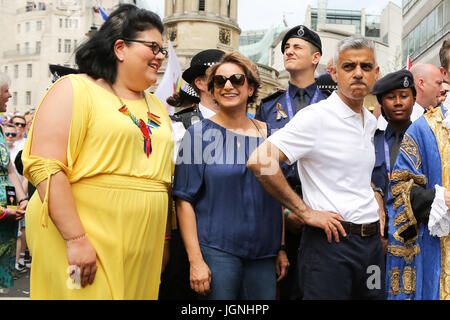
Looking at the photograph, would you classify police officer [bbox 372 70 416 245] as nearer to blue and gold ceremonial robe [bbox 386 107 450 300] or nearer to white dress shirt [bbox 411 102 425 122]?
white dress shirt [bbox 411 102 425 122]

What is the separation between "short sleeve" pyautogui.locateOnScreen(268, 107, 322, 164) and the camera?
3172 millimetres

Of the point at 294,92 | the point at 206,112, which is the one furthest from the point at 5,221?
the point at 294,92

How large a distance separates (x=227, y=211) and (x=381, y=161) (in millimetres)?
1891

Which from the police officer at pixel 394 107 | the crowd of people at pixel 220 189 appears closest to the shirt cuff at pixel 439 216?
the crowd of people at pixel 220 189

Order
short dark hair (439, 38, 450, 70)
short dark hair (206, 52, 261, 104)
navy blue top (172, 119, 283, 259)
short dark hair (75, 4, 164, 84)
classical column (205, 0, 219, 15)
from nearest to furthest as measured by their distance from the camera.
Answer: short dark hair (75, 4, 164, 84) → navy blue top (172, 119, 283, 259) → short dark hair (439, 38, 450, 70) → short dark hair (206, 52, 261, 104) → classical column (205, 0, 219, 15)

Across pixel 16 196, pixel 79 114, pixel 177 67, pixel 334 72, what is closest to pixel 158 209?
pixel 79 114

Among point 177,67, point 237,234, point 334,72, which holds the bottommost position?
point 237,234

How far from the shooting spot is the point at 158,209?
321cm

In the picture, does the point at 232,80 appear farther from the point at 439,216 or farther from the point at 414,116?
the point at 414,116

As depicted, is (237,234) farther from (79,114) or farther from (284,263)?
(79,114)

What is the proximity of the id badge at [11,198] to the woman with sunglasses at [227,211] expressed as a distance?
2138 millimetres

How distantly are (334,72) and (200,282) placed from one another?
1.70m

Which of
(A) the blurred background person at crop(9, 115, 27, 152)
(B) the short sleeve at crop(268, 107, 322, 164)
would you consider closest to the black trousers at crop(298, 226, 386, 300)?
(B) the short sleeve at crop(268, 107, 322, 164)

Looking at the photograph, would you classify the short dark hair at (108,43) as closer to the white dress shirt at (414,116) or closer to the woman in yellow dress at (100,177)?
the woman in yellow dress at (100,177)
